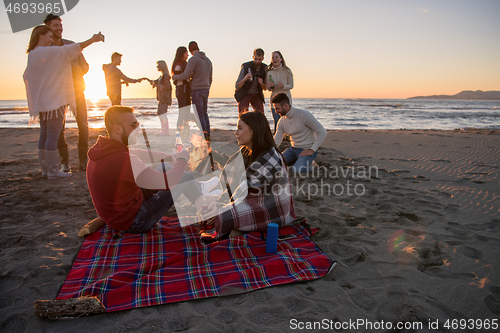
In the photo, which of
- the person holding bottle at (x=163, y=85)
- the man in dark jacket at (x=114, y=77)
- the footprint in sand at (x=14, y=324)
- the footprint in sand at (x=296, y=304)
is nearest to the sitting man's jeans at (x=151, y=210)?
the footprint in sand at (x=14, y=324)

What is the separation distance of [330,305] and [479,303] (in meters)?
1.07

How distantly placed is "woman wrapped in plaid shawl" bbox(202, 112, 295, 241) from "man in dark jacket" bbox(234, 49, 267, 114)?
12.7 feet

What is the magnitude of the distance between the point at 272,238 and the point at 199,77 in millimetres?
5086

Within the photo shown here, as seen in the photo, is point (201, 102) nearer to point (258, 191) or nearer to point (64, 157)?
point (64, 157)

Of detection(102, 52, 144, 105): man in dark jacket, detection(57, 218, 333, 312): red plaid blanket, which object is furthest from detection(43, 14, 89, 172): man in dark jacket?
detection(102, 52, 144, 105): man in dark jacket

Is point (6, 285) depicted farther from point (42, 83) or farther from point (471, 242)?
→ point (471, 242)

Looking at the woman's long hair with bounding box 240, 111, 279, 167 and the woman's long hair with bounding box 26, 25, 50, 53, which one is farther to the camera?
the woman's long hair with bounding box 26, 25, 50, 53

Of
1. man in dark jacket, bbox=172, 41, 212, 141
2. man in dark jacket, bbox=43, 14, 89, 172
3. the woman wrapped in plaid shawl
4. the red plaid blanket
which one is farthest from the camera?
man in dark jacket, bbox=172, 41, 212, 141

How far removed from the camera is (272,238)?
2.74 m

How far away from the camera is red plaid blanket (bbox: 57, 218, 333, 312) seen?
7.30ft

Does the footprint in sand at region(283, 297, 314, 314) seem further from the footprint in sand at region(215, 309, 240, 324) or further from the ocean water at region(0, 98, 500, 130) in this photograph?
the ocean water at region(0, 98, 500, 130)

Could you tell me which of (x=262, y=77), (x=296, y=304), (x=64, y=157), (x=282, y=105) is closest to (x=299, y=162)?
(x=282, y=105)

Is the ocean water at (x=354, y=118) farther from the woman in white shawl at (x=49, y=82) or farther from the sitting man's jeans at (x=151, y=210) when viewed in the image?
the sitting man's jeans at (x=151, y=210)

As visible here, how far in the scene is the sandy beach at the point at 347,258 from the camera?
1.99m
